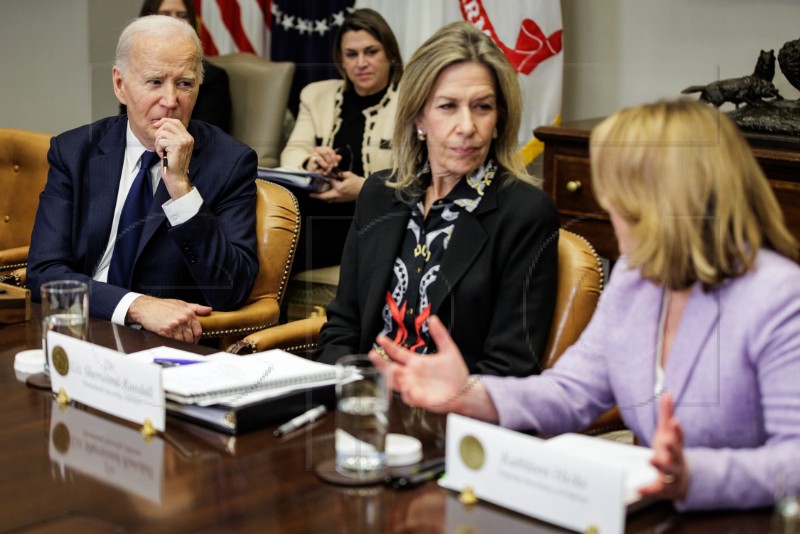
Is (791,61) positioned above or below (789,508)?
above

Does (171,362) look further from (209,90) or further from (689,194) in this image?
(209,90)

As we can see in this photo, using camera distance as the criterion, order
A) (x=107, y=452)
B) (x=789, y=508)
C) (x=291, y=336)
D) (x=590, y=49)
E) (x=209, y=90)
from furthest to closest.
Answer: (x=209, y=90), (x=590, y=49), (x=291, y=336), (x=107, y=452), (x=789, y=508)

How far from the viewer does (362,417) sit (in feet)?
5.32

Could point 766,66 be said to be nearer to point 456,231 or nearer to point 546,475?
point 456,231

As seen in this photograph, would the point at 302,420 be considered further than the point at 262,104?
No

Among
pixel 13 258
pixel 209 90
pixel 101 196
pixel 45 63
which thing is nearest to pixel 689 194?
pixel 101 196

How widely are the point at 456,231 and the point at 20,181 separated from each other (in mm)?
2106

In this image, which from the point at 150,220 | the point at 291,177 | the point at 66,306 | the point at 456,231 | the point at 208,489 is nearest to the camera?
the point at 208,489

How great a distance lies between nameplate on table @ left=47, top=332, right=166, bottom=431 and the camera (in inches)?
72.1

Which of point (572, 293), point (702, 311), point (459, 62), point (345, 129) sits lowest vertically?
point (572, 293)

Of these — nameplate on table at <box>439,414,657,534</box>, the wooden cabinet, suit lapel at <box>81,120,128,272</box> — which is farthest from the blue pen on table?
the wooden cabinet

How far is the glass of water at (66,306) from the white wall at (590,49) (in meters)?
1.54

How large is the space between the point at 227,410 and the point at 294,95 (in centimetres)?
332

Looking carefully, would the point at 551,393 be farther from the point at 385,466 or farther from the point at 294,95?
the point at 294,95
